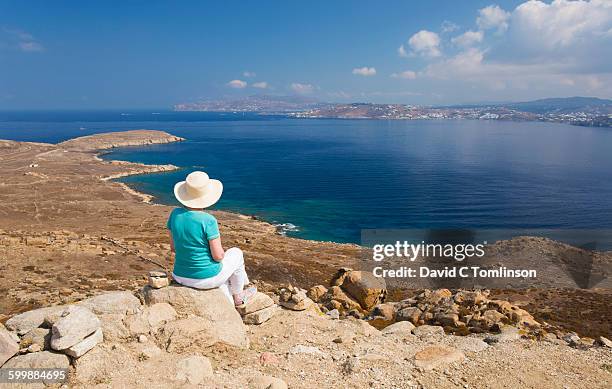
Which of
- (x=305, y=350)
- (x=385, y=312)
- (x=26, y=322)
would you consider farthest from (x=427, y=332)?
(x=26, y=322)

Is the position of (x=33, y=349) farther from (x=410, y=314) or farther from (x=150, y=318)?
(x=410, y=314)

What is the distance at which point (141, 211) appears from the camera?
56.4m

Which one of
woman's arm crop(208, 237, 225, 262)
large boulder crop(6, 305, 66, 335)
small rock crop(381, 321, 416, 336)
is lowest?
small rock crop(381, 321, 416, 336)

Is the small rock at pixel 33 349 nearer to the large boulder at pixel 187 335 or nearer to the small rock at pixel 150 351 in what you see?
the small rock at pixel 150 351

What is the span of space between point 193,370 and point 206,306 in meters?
1.54

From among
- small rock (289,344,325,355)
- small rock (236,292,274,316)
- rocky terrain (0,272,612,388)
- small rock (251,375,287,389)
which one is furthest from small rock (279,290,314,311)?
small rock (251,375,287,389)

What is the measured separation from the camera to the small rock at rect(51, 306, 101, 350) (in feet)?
23.8

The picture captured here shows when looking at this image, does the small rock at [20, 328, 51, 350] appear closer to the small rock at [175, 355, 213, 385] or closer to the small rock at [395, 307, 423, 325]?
the small rock at [175, 355, 213, 385]

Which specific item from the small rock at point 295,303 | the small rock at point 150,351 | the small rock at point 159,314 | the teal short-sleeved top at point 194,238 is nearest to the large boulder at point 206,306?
the small rock at point 159,314

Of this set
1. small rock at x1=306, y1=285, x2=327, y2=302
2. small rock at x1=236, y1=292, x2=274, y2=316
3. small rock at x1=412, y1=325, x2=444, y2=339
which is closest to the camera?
small rock at x1=236, y1=292, x2=274, y2=316

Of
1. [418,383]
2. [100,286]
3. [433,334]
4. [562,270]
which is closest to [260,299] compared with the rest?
[418,383]

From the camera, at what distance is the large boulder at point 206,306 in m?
8.83

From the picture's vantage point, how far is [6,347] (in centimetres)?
743

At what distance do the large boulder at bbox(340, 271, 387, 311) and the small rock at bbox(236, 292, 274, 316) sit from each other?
982 centimetres
